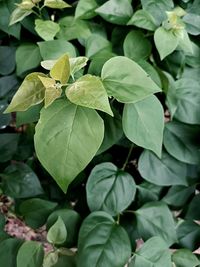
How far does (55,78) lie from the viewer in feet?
2.66

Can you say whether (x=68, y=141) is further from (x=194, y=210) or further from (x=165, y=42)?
(x=194, y=210)

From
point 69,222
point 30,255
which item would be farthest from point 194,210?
point 30,255

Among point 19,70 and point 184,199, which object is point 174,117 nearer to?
point 184,199

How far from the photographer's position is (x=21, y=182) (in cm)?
118

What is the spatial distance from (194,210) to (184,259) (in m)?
0.13

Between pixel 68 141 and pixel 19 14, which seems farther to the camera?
pixel 19 14

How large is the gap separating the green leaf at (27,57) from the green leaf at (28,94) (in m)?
0.26

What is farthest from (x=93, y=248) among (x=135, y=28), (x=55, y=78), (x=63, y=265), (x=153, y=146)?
(x=135, y=28)

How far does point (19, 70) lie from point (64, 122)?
0.35 m

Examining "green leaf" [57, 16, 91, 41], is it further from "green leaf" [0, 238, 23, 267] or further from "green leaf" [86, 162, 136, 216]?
"green leaf" [0, 238, 23, 267]

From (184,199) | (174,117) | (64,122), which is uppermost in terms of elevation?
(64,122)

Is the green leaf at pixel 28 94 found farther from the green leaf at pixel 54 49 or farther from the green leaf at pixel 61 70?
the green leaf at pixel 54 49

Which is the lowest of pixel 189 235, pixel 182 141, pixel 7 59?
pixel 189 235

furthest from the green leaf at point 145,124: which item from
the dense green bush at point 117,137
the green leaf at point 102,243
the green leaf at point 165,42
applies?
the green leaf at point 102,243
